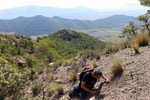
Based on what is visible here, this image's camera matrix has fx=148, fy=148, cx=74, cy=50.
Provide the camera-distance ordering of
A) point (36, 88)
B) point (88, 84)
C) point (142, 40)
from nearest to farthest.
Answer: point (88, 84) → point (36, 88) → point (142, 40)

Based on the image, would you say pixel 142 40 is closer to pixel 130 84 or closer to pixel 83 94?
pixel 130 84

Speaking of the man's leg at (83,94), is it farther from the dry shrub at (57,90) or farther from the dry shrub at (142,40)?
the dry shrub at (142,40)

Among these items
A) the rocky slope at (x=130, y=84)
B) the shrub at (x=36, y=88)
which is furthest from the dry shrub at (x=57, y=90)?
the shrub at (x=36, y=88)

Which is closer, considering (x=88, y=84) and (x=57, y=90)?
(x=88, y=84)

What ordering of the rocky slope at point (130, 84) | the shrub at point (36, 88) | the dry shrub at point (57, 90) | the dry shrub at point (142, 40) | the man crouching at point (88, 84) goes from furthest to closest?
the dry shrub at point (142, 40) < the shrub at point (36, 88) < the dry shrub at point (57, 90) < the man crouching at point (88, 84) < the rocky slope at point (130, 84)

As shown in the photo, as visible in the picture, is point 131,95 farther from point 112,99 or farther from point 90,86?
point 90,86

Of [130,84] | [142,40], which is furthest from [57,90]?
[142,40]

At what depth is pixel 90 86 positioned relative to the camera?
468cm

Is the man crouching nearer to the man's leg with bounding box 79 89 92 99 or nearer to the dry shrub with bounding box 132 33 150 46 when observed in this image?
the man's leg with bounding box 79 89 92 99

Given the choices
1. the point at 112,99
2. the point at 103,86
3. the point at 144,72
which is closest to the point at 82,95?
the point at 103,86

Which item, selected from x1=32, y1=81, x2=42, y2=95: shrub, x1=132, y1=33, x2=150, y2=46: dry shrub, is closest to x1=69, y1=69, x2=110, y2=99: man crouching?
x1=32, y1=81, x2=42, y2=95: shrub

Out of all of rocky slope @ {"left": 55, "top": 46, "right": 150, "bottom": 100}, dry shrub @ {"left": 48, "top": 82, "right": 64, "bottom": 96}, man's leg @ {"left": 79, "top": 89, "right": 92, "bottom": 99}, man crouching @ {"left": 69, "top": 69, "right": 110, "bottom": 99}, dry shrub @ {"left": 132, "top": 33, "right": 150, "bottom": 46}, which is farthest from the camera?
dry shrub @ {"left": 132, "top": 33, "right": 150, "bottom": 46}

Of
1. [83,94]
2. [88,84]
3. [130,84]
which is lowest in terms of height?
[83,94]

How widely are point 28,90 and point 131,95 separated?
543cm
